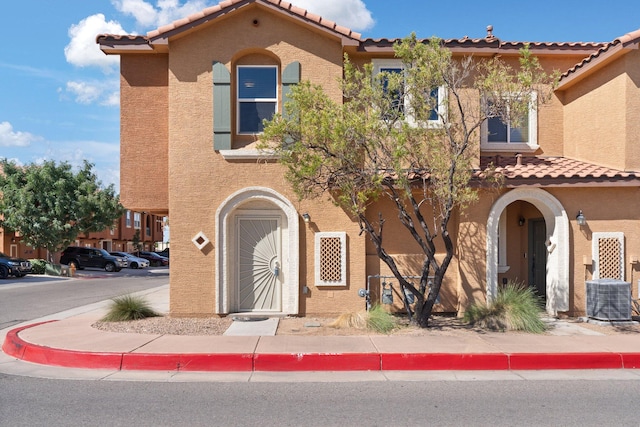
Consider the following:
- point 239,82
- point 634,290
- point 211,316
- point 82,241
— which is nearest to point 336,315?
point 211,316

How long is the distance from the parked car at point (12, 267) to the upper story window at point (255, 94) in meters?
20.5

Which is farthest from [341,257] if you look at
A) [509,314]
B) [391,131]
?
[509,314]

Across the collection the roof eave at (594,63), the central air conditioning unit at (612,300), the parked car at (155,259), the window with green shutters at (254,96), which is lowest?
the parked car at (155,259)

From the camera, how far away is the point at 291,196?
10.7m

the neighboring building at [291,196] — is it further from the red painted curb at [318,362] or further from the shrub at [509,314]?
the red painted curb at [318,362]

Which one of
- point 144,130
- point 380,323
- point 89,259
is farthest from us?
point 89,259

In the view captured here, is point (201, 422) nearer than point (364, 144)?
Yes

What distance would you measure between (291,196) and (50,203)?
831 inches

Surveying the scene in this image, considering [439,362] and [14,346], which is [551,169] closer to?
[439,362]

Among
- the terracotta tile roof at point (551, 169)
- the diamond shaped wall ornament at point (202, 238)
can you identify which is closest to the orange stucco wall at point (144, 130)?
the diamond shaped wall ornament at point (202, 238)

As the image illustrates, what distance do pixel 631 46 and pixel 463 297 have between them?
6105mm

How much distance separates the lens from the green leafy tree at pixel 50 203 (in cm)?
2659

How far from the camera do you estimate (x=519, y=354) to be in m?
7.47

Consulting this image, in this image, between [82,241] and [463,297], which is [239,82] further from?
[82,241]
